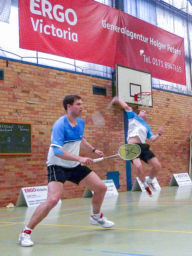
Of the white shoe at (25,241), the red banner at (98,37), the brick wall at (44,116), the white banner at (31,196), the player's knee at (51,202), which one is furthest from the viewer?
the red banner at (98,37)

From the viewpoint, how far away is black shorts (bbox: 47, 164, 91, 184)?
500cm

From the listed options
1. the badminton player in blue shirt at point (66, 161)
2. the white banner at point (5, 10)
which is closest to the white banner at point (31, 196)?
the white banner at point (5, 10)

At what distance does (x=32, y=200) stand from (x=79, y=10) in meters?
6.61

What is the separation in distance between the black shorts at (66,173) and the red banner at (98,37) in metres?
6.98

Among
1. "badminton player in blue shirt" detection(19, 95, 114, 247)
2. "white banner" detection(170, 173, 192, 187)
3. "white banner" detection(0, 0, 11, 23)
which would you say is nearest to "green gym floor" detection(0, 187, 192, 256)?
"badminton player in blue shirt" detection(19, 95, 114, 247)

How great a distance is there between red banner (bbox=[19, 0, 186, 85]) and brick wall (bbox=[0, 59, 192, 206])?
802mm

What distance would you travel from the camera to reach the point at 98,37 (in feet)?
45.3

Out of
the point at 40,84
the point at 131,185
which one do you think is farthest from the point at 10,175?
the point at 131,185

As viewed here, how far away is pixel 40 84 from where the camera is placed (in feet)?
39.5

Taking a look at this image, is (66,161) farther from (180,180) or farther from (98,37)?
(180,180)

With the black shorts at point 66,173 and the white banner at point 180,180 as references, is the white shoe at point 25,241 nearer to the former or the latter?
the black shorts at point 66,173

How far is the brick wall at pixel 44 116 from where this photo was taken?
11.0 metres

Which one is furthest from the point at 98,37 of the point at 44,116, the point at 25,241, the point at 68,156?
the point at 25,241

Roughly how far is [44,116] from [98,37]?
3.74m
